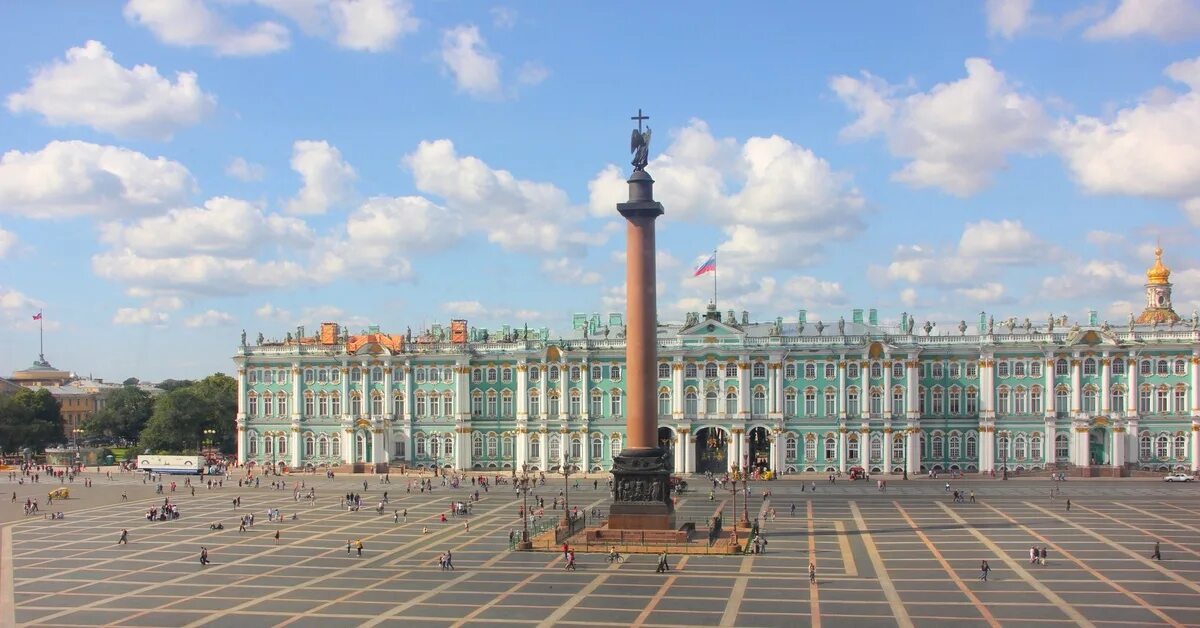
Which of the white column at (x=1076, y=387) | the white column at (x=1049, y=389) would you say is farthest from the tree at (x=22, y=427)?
the white column at (x=1076, y=387)

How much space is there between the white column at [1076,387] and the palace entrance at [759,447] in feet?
77.6

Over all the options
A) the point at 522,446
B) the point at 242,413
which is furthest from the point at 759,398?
the point at 242,413

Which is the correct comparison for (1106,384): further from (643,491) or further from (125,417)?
(125,417)

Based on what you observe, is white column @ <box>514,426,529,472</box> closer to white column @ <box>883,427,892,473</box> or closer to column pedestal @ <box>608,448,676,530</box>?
white column @ <box>883,427,892,473</box>

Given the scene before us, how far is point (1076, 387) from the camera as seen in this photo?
90625 millimetres

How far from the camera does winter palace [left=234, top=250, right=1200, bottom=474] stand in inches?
3553

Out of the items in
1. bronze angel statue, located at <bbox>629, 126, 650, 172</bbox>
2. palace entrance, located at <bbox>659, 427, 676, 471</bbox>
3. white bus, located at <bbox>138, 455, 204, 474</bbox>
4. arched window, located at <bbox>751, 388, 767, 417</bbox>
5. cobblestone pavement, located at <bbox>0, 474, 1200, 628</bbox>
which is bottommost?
white bus, located at <bbox>138, 455, 204, 474</bbox>

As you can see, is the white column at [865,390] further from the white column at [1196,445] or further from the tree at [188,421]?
the tree at [188,421]

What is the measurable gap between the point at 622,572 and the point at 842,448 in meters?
50.9

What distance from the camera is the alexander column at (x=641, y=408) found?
53.5 meters

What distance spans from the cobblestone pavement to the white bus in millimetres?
28292

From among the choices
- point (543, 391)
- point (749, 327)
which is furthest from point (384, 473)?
point (749, 327)

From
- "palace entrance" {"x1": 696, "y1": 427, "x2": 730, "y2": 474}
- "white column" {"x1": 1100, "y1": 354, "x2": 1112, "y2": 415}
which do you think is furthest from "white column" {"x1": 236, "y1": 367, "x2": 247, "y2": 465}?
"white column" {"x1": 1100, "y1": 354, "x2": 1112, "y2": 415}

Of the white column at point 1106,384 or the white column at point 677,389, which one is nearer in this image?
the white column at point 1106,384
